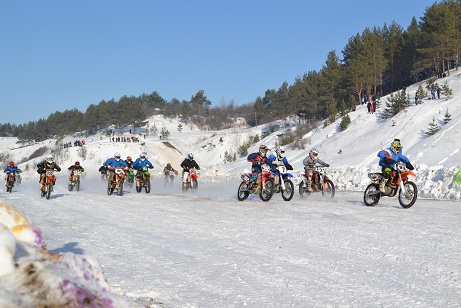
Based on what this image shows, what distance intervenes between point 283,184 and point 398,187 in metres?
3.74

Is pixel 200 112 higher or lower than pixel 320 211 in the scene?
higher

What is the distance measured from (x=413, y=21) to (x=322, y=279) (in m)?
84.2

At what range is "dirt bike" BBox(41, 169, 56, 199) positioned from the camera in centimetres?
1736

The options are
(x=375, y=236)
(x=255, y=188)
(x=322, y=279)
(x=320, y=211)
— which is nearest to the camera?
(x=322, y=279)

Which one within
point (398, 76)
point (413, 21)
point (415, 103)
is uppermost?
point (413, 21)

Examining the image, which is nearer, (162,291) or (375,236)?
(162,291)

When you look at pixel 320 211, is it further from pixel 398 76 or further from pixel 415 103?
pixel 398 76

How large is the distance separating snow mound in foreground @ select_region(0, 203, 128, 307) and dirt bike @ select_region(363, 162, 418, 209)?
11789 mm

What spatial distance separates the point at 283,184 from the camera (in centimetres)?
1562

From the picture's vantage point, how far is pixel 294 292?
187 inches

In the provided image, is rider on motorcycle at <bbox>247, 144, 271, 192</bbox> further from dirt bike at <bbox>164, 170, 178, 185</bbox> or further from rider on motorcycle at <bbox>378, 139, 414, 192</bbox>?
dirt bike at <bbox>164, 170, 178, 185</bbox>

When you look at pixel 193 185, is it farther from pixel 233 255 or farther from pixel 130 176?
pixel 233 255

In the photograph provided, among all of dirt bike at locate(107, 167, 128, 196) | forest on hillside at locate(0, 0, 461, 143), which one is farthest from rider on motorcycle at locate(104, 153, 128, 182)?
forest on hillside at locate(0, 0, 461, 143)

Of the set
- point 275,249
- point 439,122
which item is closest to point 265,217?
point 275,249
